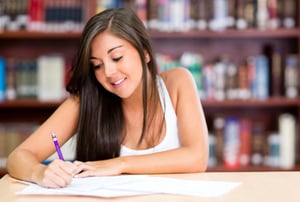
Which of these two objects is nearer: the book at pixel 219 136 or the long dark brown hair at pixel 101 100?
the long dark brown hair at pixel 101 100

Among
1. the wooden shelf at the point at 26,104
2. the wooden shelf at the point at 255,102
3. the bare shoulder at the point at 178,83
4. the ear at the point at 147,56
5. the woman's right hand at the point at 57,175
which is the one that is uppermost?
the ear at the point at 147,56

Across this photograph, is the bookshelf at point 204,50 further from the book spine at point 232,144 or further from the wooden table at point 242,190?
the wooden table at point 242,190

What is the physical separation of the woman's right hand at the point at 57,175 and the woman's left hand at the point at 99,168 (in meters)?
0.06

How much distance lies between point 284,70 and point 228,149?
0.55 metres

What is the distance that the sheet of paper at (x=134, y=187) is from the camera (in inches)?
56.5

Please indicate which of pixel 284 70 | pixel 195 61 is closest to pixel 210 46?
pixel 195 61

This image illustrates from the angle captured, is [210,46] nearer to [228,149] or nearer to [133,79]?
[228,149]

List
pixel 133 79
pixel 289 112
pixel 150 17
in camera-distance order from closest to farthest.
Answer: pixel 133 79
pixel 150 17
pixel 289 112

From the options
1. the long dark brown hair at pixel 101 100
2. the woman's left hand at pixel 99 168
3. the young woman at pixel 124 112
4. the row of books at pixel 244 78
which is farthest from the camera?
the row of books at pixel 244 78

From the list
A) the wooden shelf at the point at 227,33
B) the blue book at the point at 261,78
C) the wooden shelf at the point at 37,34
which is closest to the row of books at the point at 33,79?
the wooden shelf at the point at 37,34

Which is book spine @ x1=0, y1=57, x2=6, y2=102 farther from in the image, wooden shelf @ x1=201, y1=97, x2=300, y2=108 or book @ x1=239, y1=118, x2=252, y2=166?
book @ x1=239, y1=118, x2=252, y2=166

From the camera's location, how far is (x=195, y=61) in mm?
3650

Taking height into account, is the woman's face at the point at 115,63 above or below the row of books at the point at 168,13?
below

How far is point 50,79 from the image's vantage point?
11.8 ft
